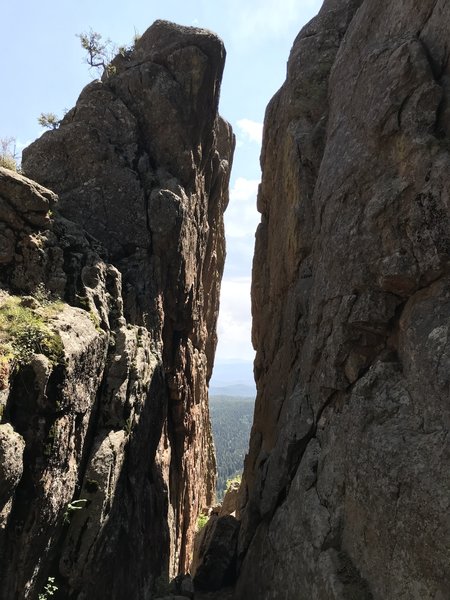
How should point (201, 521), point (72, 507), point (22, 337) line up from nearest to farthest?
point (22, 337) < point (72, 507) < point (201, 521)

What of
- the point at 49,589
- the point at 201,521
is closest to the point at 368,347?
the point at 49,589

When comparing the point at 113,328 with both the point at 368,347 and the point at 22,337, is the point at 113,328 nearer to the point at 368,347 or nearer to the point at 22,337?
the point at 22,337

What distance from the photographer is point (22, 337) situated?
14672 mm

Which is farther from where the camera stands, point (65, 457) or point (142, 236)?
point (142, 236)

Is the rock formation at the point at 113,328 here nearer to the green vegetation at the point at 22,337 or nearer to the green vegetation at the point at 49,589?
the green vegetation at the point at 22,337

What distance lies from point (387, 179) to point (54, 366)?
1202 centimetres

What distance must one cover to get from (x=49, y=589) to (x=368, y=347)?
12395mm

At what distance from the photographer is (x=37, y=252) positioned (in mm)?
18578

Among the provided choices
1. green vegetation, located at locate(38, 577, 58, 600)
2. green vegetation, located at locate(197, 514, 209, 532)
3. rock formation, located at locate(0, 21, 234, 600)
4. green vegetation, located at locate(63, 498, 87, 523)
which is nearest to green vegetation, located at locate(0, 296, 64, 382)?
rock formation, located at locate(0, 21, 234, 600)

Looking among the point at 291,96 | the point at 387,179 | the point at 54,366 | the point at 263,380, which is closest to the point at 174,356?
the point at 263,380

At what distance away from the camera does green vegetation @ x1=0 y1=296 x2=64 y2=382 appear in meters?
13.9

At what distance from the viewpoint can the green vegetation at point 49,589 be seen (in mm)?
13785

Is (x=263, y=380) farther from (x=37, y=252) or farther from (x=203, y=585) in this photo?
(x=37, y=252)

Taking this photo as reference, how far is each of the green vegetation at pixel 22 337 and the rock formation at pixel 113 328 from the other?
0.08 metres
